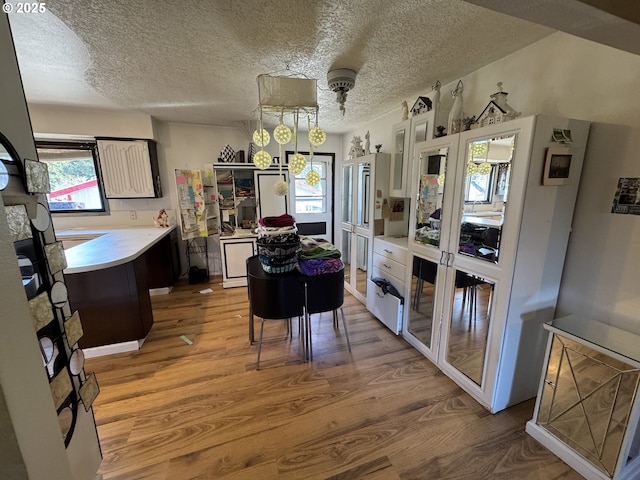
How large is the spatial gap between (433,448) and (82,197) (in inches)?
188

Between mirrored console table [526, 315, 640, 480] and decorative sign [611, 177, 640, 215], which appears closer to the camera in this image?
mirrored console table [526, 315, 640, 480]

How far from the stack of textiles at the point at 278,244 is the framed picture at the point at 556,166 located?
5.04ft

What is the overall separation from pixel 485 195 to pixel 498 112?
0.50m

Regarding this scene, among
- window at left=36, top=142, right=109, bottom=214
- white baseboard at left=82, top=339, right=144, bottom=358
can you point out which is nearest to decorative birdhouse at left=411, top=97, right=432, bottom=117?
white baseboard at left=82, top=339, right=144, bottom=358

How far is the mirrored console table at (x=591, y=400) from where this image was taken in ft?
3.92

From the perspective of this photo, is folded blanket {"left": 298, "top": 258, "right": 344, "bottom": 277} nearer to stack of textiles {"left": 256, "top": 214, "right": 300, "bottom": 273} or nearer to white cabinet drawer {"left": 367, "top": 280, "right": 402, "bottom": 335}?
stack of textiles {"left": 256, "top": 214, "right": 300, "bottom": 273}

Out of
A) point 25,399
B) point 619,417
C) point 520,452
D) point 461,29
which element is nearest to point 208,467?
point 25,399

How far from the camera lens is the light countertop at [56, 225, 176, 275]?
197 cm

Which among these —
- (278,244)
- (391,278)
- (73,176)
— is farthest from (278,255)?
(73,176)

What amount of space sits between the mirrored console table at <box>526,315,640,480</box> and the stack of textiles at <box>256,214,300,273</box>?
1.62 meters

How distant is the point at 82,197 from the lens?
351cm

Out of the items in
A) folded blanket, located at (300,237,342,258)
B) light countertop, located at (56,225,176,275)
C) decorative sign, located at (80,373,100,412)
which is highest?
folded blanket, located at (300,237,342,258)

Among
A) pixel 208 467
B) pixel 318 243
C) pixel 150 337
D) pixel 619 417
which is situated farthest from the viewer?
pixel 150 337

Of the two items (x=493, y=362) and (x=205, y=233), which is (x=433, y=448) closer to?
(x=493, y=362)
